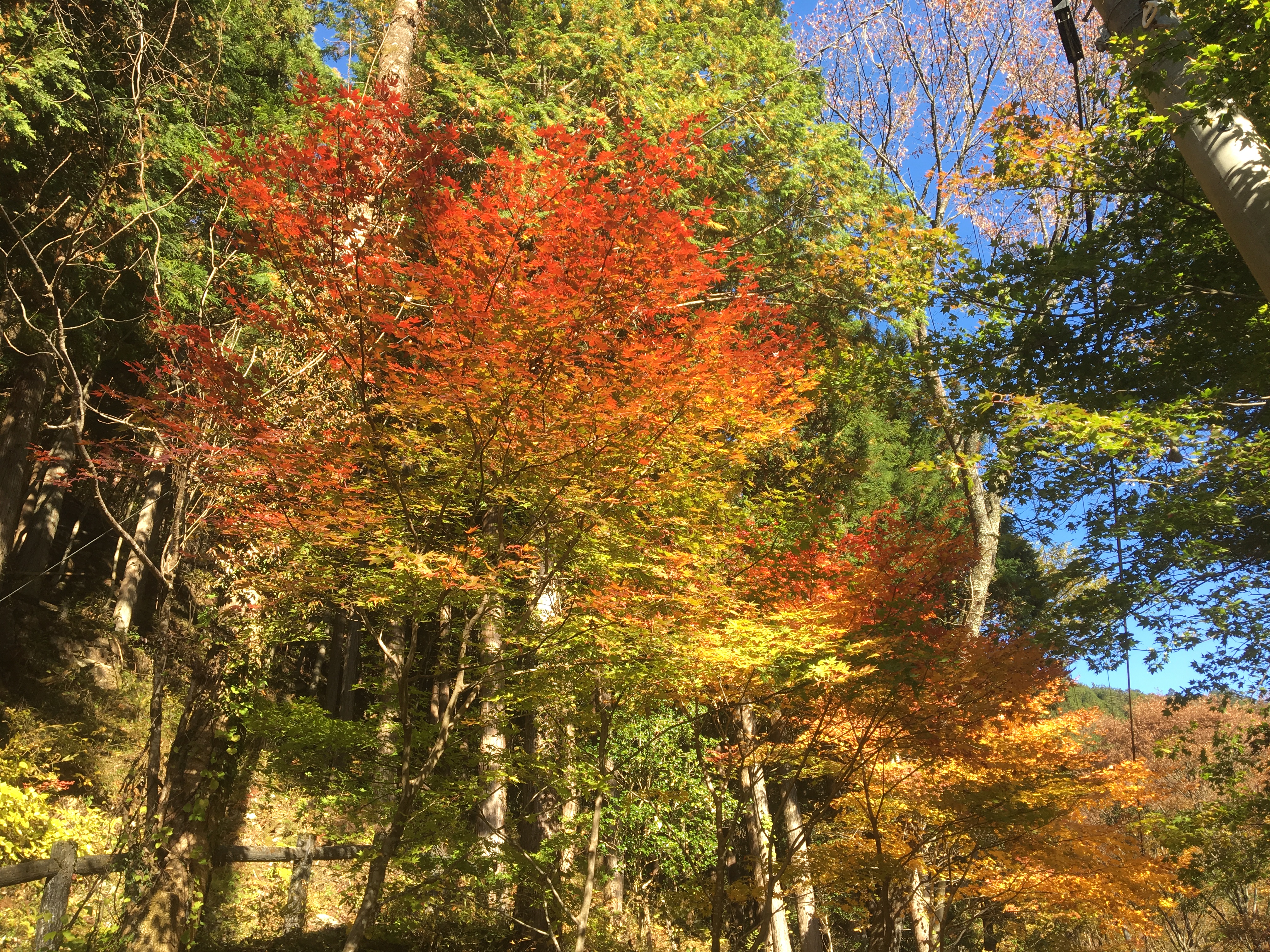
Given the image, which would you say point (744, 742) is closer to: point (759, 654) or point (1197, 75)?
point (759, 654)

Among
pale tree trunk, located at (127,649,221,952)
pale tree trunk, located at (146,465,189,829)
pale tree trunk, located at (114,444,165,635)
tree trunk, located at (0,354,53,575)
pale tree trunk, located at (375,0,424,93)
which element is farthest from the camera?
pale tree trunk, located at (114,444,165,635)

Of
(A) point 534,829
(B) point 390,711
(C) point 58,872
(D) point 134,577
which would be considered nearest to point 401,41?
(B) point 390,711

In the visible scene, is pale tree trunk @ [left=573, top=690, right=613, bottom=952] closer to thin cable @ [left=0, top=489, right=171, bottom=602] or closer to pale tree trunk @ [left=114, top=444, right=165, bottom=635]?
thin cable @ [left=0, top=489, right=171, bottom=602]

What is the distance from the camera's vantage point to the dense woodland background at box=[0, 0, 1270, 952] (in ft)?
17.6

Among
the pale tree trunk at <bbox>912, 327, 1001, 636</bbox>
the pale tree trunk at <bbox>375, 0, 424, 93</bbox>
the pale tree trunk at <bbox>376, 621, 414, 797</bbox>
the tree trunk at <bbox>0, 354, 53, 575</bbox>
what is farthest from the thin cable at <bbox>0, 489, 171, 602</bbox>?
the pale tree trunk at <bbox>912, 327, 1001, 636</bbox>

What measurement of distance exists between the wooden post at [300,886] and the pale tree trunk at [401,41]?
822cm

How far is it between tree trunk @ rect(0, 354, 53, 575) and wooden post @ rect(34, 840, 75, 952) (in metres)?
5.52

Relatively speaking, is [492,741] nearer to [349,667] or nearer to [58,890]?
[58,890]

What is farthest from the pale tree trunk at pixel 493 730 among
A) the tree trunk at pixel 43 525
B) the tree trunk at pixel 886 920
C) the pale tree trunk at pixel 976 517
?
the tree trunk at pixel 43 525

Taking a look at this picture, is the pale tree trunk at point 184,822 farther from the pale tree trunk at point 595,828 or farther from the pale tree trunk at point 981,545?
the pale tree trunk at point 981,545

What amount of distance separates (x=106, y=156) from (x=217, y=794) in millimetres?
5123

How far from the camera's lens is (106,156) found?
17.0ft

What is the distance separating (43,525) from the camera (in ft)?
43.3

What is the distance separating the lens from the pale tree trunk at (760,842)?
669 cm
